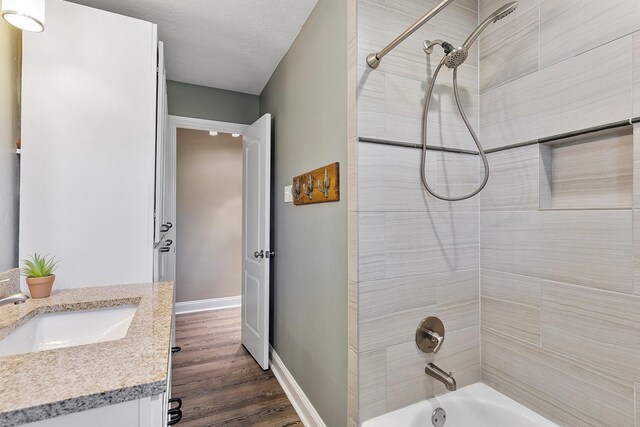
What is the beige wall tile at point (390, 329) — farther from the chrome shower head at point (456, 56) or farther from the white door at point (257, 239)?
the white door at point (257, 239)

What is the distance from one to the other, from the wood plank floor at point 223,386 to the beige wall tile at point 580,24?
2.33 metres

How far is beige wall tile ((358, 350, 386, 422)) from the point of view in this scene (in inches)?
50.3

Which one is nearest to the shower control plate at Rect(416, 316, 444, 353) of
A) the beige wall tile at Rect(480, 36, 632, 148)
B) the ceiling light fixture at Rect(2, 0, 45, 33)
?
the beige wall tile at Rect(480, 36, 632, 148)

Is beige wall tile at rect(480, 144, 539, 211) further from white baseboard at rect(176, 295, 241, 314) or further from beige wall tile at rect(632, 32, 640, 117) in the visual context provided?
white baseboard at rect(176, 295, 241, 314)

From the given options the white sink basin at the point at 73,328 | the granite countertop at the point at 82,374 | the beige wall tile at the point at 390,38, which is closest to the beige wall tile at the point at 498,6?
the beige wall tile at the point at 390,38

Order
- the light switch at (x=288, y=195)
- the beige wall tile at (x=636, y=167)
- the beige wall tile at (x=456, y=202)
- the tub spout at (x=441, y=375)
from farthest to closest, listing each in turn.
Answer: the light switch at (x=288, y=195) < the beige wall tile at (x=456, y=202) < the tub spout at (x=441, y=375) < the beige wall tile at (x=636, y=167)

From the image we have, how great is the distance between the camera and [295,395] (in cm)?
201

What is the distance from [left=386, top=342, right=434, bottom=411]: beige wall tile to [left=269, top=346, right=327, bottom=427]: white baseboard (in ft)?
1.78

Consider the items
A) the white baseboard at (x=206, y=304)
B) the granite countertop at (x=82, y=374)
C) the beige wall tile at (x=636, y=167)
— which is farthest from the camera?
the white baseboard at (x=206, y=304)

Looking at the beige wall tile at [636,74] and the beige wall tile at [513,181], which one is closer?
the beige wall tile at [636,74]

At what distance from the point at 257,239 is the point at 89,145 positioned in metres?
1.33

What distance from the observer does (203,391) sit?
7.00ft

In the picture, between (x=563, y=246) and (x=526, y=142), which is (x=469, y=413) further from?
(x=526, y=142)

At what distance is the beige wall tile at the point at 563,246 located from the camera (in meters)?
1.05
